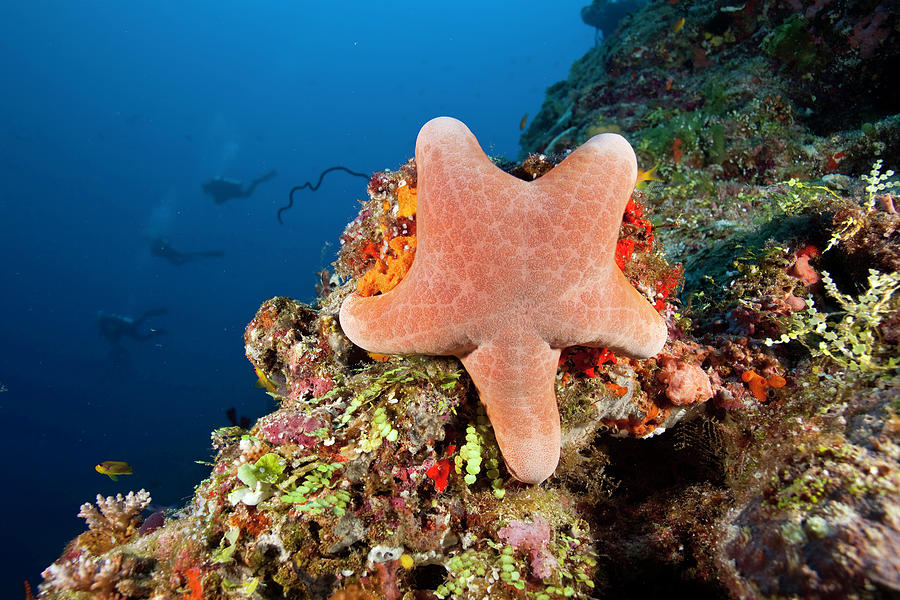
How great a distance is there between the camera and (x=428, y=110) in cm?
12862

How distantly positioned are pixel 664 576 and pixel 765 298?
283 centimetres

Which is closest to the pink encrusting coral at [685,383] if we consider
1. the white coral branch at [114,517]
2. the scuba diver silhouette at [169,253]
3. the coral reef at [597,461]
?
the coral reef at [597,461]

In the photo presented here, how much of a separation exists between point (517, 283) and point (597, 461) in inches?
99.8

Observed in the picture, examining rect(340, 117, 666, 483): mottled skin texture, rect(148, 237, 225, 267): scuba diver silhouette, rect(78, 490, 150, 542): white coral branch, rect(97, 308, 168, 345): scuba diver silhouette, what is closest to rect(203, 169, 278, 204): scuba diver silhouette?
Result: rect(148, 237, 225, 267): scuba diver silhouette

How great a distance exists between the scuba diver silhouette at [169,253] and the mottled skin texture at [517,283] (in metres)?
77.2

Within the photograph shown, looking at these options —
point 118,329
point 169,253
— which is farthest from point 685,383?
point 169,253

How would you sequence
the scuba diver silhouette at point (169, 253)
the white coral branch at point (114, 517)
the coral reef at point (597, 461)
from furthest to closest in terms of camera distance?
the scuba diver silhouette at point (169, 253), the white coral branch at point (114, 517), the coral reef at point (597, 461)

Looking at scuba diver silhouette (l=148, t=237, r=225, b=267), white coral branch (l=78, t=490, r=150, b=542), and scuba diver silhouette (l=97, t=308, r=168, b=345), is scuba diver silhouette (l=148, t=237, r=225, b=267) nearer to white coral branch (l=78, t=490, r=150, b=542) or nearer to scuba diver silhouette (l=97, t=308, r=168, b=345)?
scuba diver silhouette (l=97, t=308, r=168, b=345)

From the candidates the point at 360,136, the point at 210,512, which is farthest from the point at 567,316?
the point at 360,136

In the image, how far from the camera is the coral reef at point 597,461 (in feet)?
7.93

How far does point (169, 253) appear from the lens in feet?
212

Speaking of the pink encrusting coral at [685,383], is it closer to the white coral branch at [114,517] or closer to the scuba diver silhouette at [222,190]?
the white coral branch at [114,517]

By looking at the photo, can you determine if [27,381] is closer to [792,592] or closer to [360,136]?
[792,592]

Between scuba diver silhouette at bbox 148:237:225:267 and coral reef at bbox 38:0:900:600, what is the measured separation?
7493 cm
